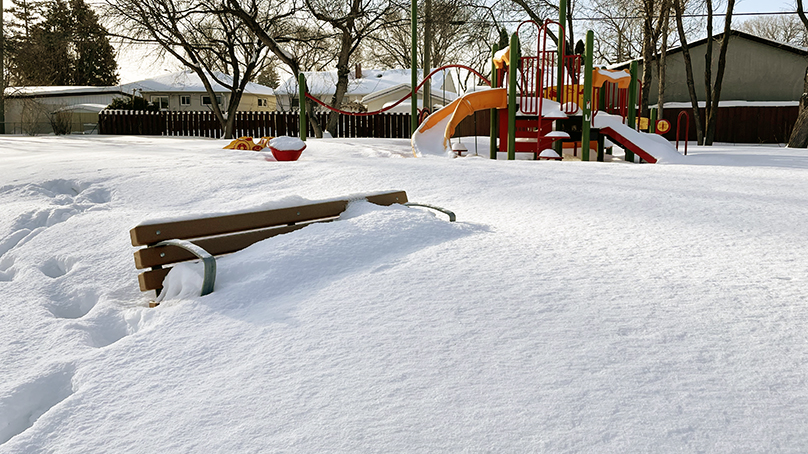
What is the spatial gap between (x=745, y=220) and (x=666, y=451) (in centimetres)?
318

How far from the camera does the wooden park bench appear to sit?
346cm

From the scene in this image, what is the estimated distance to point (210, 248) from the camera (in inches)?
150

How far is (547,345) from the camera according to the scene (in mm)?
2447

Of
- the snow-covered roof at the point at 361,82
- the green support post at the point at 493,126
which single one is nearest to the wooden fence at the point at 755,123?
the green support post at the point at 493,126

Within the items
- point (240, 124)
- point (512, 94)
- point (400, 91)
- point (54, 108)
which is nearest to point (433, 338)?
point (512, 94)

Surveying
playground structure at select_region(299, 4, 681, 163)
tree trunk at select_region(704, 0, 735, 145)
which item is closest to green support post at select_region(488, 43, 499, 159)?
playground structure at select_region(299, 4, 681, 163)

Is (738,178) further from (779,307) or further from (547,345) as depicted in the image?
(547,345)

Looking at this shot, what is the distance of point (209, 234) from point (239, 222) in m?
0.22

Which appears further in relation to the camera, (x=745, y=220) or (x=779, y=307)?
(x=745, y=220)

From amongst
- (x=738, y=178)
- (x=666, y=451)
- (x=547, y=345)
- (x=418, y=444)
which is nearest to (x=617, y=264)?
(x=547, y=345)

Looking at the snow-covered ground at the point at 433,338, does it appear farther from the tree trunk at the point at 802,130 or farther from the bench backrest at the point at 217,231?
the tree trunk at the point at 802,130

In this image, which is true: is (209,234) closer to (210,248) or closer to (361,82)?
(210,248)

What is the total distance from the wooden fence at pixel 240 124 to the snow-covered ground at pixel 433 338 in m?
22.3

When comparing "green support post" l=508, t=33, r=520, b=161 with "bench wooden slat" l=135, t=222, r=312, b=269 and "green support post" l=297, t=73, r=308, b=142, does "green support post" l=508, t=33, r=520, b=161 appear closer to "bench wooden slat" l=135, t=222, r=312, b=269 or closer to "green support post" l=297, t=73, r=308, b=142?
"green support post" l=297, t=73, r=308, b=142
